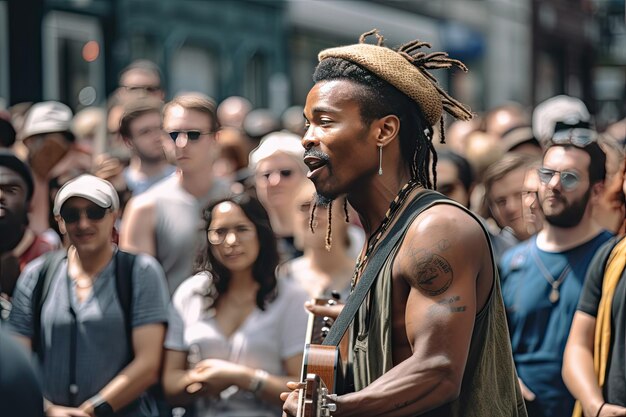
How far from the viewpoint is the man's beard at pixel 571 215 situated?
19.9 ft

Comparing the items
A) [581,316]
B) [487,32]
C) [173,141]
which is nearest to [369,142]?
[581,316]

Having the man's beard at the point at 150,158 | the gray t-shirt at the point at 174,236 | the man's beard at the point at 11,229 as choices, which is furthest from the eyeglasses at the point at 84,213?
the man's beard at the point at 150,158

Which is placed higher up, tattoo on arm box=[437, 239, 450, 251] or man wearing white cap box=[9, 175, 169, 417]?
tattoo on arm box=[437, 239, 450, 251]

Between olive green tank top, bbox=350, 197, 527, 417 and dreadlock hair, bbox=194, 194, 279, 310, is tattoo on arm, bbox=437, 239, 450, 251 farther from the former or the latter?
dreadlock hair, bbox=194, 194, 279, 310

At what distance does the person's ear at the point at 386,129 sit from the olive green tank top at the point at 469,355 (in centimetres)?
25

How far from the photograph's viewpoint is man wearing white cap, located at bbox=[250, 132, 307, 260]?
26.0ft

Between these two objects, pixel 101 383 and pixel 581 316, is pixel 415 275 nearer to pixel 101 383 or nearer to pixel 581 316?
pixel 581 316

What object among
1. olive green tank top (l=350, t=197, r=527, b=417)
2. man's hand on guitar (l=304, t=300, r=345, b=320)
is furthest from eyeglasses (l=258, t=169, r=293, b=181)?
olive green tank top (l=350, t=197, r=527, b=417)

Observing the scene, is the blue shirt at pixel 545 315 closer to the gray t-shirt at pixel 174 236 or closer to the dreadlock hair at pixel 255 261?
the dreadlock hair at pixel 255 261

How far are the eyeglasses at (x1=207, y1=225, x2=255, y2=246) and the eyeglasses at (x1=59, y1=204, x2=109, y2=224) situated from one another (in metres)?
0.61

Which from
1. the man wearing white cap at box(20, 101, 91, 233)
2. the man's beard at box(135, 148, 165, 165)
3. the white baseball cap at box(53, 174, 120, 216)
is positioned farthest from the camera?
the man's beard at box(135, 148, 165, 165)

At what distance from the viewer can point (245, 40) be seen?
2512 cm

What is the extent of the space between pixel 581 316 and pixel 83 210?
233cm

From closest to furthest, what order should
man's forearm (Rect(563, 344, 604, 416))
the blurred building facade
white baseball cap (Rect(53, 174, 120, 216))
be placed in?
man's forearm (Rect(563, 344, 604, 416)) < white baseball cap (Rect(53, 174, 120, 216)) < the blurred building facade
